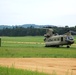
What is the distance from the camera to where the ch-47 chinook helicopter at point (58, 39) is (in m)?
44.5

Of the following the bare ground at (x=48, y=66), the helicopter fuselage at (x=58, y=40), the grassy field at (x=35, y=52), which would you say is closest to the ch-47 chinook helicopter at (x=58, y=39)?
the helicopter fuselage at (x=58, y=40)

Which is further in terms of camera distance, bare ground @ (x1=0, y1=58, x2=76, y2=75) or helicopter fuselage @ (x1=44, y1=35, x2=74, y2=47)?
helicopter fuselage @ (x1=44, y1=35, x2=74, y2=47)

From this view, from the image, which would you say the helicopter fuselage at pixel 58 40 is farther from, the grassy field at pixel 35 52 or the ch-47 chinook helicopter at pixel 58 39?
the grassy field at pixel 35 52

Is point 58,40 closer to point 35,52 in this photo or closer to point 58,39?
point 58,39

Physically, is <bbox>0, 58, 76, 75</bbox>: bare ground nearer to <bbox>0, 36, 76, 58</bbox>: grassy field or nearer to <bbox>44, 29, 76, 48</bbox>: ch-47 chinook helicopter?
<bbox>0, 36, 76, 58</bbox>: grassy field

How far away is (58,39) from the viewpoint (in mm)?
46469

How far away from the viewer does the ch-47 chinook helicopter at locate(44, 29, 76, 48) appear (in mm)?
44547

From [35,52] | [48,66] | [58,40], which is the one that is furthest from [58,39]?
[48,66]

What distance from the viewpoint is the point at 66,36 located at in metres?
45.0

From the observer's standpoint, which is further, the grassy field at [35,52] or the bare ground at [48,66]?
the grassy field at [35,52]

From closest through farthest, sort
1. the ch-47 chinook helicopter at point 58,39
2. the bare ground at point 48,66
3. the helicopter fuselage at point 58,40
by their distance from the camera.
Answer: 1. the bare ground at point 48,66
2. the helicopter fuselage at point 58,40
3. the ch-47 chinook helicopter at point 58,39

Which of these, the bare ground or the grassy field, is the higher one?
the bare ground

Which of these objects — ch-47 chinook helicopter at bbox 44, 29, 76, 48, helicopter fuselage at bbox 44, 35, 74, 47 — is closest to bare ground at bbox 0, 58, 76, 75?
helicopter fuselage at bbox 44, 35, 74, 47

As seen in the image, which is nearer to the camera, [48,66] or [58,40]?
[48,66]
